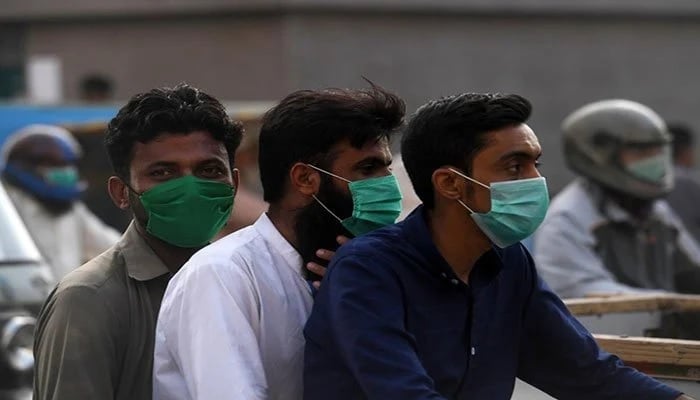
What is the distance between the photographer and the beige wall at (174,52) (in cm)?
2050

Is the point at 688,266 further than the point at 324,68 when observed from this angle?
No

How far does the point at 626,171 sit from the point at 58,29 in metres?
14.3

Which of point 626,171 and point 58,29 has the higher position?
point 626,171

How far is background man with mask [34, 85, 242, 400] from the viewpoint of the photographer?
3.84 m

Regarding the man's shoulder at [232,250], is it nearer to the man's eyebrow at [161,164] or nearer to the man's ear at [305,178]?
the man's ear at [305,178]

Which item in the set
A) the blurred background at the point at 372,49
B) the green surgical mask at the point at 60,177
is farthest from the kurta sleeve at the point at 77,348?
the blurred background at the point at 372,49

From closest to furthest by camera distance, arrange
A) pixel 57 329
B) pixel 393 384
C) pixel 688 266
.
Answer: pixel 393 384 → pixel 57 329 → pixel 688 266

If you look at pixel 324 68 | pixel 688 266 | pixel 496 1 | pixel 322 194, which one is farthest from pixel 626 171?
pixel 496 1

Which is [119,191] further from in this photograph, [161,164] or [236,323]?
[236,323]

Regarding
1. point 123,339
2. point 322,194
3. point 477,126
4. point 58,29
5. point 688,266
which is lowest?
point 58,29

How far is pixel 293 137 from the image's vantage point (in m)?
3.90

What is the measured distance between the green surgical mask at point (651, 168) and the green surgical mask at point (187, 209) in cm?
474

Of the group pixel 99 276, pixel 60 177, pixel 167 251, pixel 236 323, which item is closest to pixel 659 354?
pixel 236 323

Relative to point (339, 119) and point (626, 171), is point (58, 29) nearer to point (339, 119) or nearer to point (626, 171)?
point (626, 171)
